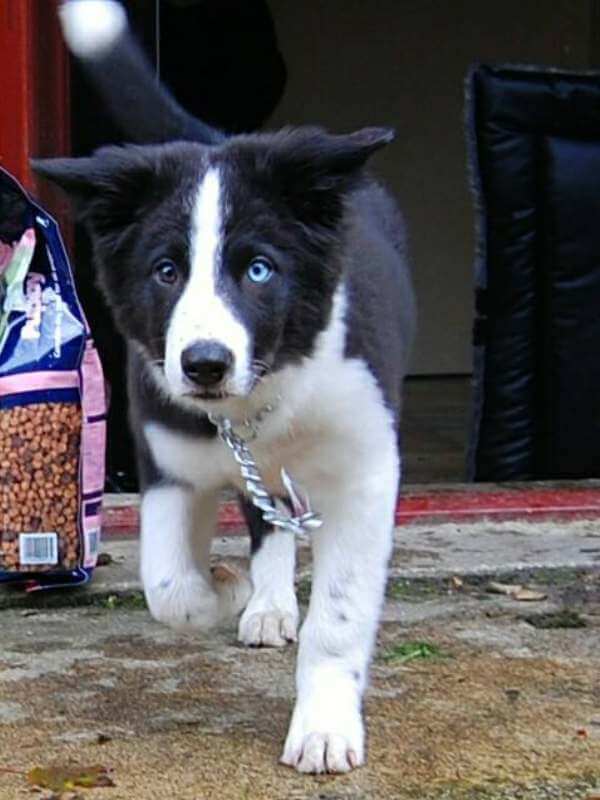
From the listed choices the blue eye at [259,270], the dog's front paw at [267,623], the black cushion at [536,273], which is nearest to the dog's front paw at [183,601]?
the dog's front paw at [267,623]

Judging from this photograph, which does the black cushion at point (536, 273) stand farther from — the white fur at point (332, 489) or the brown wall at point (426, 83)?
the brown wall at point (426, 83)

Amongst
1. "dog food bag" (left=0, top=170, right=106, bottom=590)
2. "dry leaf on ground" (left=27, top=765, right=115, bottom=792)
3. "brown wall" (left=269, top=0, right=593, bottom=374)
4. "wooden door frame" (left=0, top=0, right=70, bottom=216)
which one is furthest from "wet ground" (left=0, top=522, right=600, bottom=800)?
"brown wall" (left=269, top=0, right=593, bottom=374)

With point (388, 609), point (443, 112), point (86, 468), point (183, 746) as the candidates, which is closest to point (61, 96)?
point (86, 468)

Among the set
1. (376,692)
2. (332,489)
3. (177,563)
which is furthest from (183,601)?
(376,692)

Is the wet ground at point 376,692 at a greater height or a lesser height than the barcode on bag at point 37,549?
lesser

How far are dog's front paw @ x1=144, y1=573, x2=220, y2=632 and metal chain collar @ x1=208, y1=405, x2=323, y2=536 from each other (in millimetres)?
187

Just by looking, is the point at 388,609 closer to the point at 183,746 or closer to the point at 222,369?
the point at 183,746

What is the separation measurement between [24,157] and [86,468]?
4.39 ft

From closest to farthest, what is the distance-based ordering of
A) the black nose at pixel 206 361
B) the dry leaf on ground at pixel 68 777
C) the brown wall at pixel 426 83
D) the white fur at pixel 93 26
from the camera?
the black nose at pixel 206 361 → the dry leaf on ground at pixel 68 777 → the white fur at pixel 93 26 → the brown wall at pixel 426 83

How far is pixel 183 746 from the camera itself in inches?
120

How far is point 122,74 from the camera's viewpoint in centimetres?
364

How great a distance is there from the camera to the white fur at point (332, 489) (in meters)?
2.91

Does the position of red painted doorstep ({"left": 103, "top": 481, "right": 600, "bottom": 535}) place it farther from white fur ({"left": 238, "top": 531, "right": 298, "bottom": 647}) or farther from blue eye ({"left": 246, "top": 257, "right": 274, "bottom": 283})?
blue eye ({"left": 246, "top": 257, "right": 274, "bottom": 283})

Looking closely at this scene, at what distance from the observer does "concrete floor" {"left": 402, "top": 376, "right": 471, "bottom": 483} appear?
682 cm
